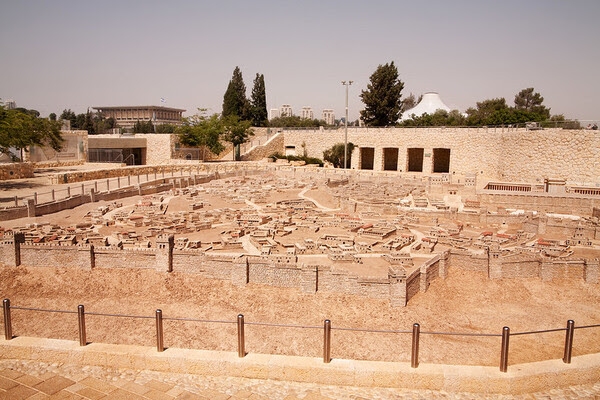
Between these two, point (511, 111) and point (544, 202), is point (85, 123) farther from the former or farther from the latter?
A: point (544, 202)

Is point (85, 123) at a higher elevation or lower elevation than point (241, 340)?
higher

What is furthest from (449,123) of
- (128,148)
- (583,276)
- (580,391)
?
(580,391)

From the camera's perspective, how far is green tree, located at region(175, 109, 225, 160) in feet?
135

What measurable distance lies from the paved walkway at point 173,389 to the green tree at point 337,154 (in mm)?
36477

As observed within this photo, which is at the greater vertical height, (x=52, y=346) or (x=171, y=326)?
(x=52, y=346)

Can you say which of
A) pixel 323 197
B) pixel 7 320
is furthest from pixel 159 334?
pixel 323 197

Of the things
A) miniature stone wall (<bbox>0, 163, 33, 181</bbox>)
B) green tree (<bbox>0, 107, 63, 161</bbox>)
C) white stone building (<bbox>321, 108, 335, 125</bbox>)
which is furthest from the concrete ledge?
white stone building (<bbox>321, 108, 335, 125</bbox>)

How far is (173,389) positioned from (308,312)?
6.97 meters

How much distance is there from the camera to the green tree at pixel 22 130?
78.8ft

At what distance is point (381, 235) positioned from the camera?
53.8 feet

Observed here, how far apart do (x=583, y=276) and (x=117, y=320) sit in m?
13.4

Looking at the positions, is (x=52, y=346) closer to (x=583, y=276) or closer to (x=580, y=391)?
(x=580, y=391)

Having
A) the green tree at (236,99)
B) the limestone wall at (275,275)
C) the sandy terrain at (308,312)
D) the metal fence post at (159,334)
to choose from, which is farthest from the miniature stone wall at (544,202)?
the green tree at (236,99)

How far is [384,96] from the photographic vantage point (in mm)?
45781
